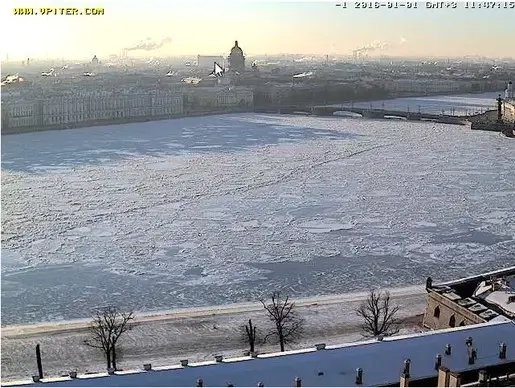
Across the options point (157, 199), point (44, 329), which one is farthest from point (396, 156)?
point (44, 329)

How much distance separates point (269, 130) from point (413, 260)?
15.2 metres

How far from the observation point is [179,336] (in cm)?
723

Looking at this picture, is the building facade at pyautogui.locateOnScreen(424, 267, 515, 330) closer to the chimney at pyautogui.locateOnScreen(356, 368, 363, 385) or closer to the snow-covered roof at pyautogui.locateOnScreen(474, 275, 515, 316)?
the snow-covered roof at pyautogui.locateOnScreen(474, 275, 515, 316)

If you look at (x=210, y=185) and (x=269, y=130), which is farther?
(x=269, y=130)

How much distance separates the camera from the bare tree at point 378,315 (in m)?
7.19

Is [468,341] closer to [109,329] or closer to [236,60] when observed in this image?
[109,329]

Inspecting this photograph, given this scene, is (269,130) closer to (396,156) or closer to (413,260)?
(396,156)

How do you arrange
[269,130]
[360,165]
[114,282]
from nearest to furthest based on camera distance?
[114,282], [360,165], [269,130]

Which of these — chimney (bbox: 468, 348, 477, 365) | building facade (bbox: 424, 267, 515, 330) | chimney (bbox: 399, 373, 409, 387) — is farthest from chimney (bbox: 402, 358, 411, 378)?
building facade (bbox: 424, 267, 515, 330)

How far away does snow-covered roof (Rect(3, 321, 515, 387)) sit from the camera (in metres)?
4.78

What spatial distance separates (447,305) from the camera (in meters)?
6.89

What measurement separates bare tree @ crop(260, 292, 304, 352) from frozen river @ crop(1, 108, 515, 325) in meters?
0.51

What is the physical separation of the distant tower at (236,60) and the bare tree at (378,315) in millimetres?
41099

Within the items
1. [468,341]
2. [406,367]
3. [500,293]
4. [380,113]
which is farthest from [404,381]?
[380,113]
